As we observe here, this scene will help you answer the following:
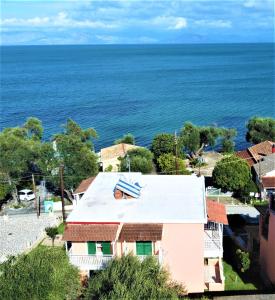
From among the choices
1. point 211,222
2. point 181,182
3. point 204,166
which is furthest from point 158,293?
point 204,166

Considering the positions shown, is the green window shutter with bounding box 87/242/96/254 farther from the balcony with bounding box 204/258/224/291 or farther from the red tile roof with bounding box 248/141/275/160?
the red tile roof with bounding box 248/141/275/160

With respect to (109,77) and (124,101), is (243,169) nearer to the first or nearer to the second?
(124,101)

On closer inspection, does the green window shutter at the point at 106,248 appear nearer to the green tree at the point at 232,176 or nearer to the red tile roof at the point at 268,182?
the red tile roof at the point at 268,182

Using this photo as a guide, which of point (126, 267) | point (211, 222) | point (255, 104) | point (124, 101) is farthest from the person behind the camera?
point (124, 101)

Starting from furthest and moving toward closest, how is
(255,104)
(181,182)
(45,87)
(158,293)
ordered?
(45,87)
(255,104)
(181,182)
(158,293)

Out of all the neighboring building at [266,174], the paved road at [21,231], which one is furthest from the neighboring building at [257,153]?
the paved road at [21,231]

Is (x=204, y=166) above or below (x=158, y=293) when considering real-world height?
below
